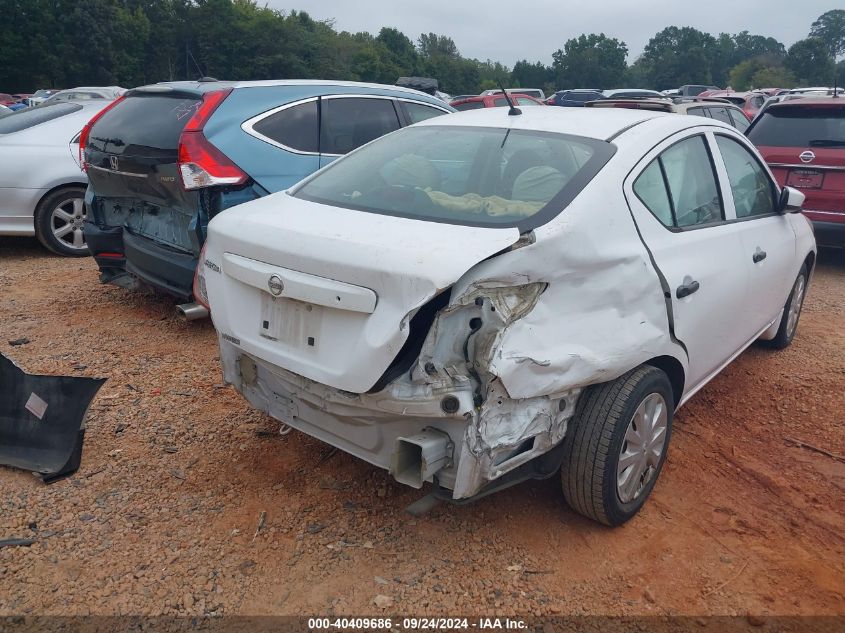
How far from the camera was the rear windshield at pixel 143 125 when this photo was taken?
4.88m

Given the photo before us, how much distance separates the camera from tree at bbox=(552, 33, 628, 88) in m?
75.6

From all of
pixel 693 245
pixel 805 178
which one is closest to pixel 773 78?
pixel 805 178

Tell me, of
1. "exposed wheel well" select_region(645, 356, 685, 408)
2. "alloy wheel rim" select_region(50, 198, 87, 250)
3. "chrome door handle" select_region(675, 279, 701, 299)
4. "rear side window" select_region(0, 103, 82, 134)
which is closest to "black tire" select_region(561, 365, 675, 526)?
"exposed wheel well" select_region(645, 356, 685, 408)

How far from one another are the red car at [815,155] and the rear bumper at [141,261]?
19.3 ft

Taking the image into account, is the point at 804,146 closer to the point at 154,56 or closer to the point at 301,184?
the point at 301,184

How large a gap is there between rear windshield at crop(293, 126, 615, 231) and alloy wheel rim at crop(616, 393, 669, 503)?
941mm

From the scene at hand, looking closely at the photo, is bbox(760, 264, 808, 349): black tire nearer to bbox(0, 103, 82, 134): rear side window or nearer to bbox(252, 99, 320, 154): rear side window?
bbox(252, 99, 320, 154): rear side window

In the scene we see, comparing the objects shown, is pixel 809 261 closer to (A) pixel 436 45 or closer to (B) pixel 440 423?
(B) pixel 440 423

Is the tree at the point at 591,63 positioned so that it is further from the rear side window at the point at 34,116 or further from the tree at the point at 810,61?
the rear side window at the point at 34,116

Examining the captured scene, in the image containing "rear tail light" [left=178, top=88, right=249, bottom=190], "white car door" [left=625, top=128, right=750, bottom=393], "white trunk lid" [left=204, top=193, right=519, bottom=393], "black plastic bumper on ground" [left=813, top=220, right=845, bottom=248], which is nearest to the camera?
"white trunk lid" [left=204, top=193, right=519, bottom=393]

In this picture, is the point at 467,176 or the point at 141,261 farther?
the point at 141,261

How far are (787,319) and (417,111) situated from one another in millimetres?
3333

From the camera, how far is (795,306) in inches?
210

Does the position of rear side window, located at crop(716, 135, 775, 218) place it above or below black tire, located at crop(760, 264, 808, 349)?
above
